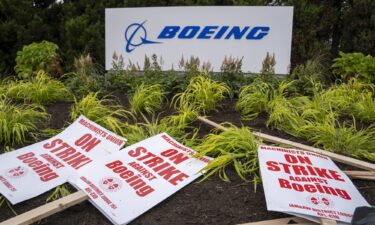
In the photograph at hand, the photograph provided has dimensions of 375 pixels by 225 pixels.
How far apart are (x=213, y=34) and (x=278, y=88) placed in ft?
3.98

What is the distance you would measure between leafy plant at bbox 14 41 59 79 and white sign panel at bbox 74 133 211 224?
9.13 feet

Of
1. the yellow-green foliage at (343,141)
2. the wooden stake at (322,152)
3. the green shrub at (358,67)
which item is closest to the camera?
the wooden stake at (322,152)

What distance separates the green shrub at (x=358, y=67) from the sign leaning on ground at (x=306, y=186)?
2.39 meters

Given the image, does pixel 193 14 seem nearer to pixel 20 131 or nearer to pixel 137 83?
pixel 137 83

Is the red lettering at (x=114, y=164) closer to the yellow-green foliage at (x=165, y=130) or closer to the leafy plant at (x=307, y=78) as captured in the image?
the yellow-green foliage at (x=165, y=130)

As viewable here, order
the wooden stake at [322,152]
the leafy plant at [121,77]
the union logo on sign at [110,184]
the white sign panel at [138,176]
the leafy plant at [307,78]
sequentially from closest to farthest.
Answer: the white sign panel at [138,176] < the union logo on sign at [110,184] < the wooden stake at [322,152] < the leafy plant at [307,78] < the leafy plant at [121,77]

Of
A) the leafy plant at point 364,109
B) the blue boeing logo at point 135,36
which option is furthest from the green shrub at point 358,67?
the blue boeing logo at point 135,36

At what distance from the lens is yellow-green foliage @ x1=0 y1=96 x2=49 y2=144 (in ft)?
9.80

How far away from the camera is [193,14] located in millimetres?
4586

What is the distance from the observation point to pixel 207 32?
4586mm

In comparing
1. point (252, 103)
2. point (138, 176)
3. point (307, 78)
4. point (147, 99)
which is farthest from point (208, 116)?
point (307, 78)

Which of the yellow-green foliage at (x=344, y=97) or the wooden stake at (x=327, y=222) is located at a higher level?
the yellow-green foliage at (x=344, y=97)

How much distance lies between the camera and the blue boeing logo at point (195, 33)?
14.6 ft

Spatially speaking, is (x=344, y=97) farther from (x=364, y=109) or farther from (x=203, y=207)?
(x=203, y=207)
